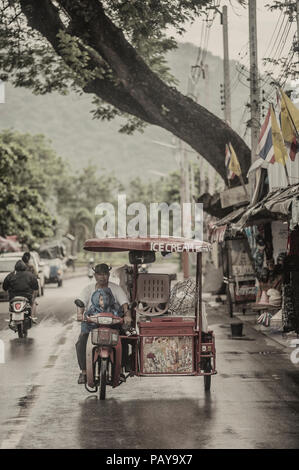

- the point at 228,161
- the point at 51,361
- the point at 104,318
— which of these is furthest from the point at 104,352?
the point at 228,161

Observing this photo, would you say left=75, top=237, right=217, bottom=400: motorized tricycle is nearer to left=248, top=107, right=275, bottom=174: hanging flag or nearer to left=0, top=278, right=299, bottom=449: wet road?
left=0, top=278, right=299, bottom=449: wet road

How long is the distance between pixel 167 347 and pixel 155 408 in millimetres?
1085

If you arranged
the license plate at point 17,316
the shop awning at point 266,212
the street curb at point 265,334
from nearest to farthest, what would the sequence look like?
the shop awning at point 266,212 → the street curb at point 265,334 → the license plate at point 17,316

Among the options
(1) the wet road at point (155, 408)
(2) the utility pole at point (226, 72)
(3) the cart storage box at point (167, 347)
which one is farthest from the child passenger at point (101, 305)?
(2) the utility pole at point (226, 72)

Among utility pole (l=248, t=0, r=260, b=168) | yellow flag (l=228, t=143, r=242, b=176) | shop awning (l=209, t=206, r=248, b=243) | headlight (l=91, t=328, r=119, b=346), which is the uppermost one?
utility pole (l=248, t=0, r=260, b=168)

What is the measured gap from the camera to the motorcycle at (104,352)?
1062 cm

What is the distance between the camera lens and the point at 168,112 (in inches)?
977

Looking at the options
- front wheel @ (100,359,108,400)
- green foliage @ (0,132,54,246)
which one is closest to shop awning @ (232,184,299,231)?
front wheel @ (100,359,108,400)

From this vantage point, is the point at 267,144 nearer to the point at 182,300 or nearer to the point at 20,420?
the point at 182,300

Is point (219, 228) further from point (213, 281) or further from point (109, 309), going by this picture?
point (109, 309)

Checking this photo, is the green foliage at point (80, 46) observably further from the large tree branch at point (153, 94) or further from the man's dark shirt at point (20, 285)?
the man's dark shirt at point (20, 285)

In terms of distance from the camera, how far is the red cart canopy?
1108 centimetres

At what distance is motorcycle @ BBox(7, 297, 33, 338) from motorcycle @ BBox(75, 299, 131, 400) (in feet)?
25.0

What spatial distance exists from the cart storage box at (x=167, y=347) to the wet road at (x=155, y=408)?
1.25 feet
